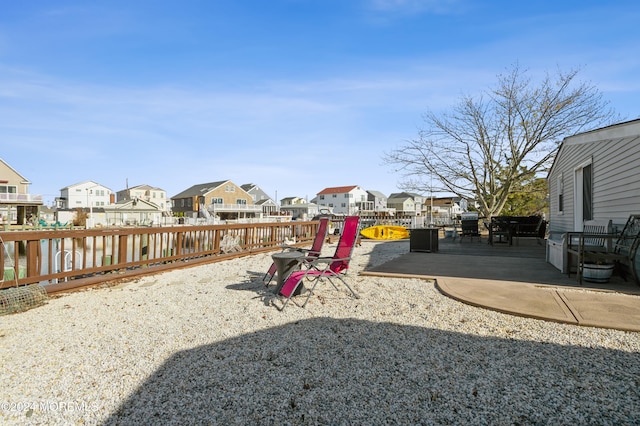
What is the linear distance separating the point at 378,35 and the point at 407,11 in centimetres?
174

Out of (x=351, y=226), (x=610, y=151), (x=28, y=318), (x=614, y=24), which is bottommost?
(x=28, y=318)

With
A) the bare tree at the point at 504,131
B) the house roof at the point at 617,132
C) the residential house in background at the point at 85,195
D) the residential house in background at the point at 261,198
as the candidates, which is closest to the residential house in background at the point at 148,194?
the residential house in background at the point at 85,195

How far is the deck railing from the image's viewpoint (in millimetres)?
4922

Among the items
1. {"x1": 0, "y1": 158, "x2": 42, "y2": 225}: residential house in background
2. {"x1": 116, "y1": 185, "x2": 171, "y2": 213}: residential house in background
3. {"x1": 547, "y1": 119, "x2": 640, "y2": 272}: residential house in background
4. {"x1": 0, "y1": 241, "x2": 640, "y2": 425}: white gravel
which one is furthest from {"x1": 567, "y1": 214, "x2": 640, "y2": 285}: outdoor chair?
{"x1": 116, "y1": 185, "x2": 171, "y2": 213}: residential house in background

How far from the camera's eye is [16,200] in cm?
3322

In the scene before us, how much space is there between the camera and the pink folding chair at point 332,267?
437 cm

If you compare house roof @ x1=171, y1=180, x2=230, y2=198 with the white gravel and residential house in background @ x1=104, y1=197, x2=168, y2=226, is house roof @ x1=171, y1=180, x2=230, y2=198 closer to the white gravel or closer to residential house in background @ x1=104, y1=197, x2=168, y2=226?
residential house in background @ x1=104, y1=197, x2=168, y2=226

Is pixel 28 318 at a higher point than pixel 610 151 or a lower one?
lower

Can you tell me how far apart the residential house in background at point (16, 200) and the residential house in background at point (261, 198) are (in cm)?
3242

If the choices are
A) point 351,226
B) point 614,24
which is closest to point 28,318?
point 351,226

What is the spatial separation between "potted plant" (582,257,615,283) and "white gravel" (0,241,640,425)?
7.50 feet

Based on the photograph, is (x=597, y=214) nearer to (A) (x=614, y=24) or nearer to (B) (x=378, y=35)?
(A) (x=614, y=24)

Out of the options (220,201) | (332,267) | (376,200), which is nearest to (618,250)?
(332,267)

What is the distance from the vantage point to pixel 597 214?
24.0ft
